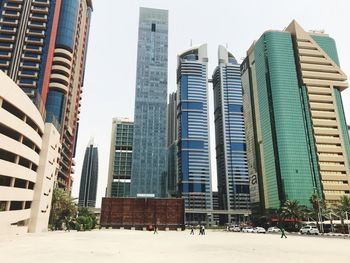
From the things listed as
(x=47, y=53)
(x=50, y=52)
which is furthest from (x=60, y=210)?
(x=50, y=52)

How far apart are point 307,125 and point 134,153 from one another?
103 metres

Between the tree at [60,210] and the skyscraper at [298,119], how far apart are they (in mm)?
76464

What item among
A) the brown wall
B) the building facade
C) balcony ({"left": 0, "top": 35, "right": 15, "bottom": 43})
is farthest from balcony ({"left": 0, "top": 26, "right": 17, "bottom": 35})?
the brown wall

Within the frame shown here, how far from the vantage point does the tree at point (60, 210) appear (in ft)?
215

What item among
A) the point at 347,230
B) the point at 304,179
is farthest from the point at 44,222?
the point at 304,179

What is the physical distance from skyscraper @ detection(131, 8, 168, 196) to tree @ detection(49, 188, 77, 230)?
107461 millimetres

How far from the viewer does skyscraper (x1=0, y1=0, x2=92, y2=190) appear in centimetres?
9525

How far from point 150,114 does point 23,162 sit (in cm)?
13947

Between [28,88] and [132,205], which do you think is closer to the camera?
[132,205]

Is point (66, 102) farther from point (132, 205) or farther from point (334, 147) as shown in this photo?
point (334, 147)

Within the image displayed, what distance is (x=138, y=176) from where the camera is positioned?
586 feet

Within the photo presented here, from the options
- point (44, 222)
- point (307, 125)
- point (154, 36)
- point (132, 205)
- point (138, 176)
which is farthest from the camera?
point (154, 36)

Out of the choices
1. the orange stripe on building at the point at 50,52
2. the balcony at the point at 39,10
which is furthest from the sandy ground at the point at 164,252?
the balcony at the point at 39,10

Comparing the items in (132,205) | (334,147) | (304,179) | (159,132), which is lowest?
(132,205)
